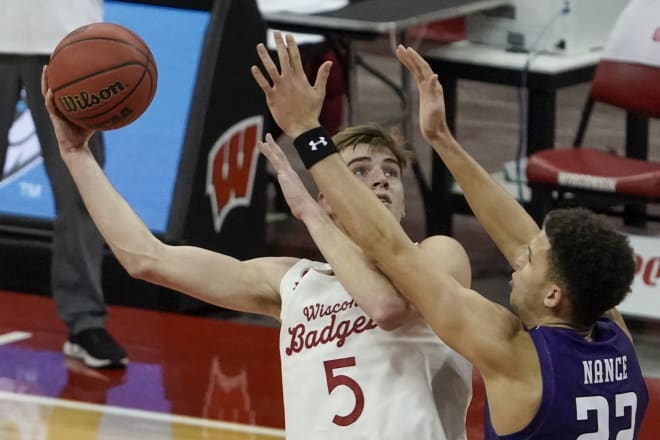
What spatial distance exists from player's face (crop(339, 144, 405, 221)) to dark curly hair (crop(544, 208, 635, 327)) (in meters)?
0.47

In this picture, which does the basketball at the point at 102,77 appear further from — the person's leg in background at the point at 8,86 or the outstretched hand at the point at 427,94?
the person's leg in background at the point at 8,86

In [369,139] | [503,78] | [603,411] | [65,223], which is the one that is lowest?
[65,223]

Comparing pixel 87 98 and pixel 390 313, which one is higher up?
pixel 87 98

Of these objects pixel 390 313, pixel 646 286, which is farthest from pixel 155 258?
pixel 646 286

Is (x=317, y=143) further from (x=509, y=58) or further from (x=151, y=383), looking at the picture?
(x=509, y=58)

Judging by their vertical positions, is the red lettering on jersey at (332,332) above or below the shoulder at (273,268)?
below

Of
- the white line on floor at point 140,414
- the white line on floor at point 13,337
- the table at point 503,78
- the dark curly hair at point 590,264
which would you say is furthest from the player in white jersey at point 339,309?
the table at point 503,78

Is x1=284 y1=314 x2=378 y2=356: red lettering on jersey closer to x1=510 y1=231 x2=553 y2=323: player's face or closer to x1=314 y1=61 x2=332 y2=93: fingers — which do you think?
x1=510 y1=231 x2=553 y2=323: player's face

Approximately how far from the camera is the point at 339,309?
3439mm

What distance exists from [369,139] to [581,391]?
81 cm

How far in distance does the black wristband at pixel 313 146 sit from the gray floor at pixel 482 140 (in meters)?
3.24

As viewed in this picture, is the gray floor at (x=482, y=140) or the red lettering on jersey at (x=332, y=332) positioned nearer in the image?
the red lettering on jersey at (x=332, y=332)

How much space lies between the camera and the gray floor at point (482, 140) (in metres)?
7.20

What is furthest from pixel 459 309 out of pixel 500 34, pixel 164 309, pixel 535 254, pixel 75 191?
pixel 500 34
